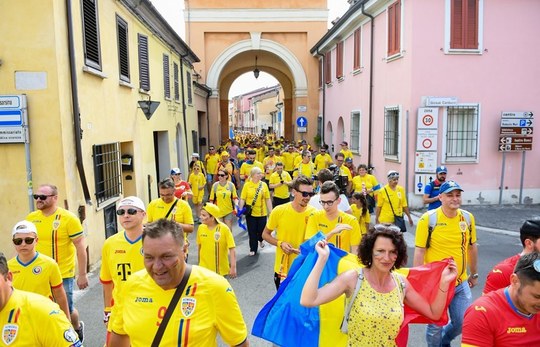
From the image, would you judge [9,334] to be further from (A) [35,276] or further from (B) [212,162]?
(B) [212,162]

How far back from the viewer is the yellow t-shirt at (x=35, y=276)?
4441mm

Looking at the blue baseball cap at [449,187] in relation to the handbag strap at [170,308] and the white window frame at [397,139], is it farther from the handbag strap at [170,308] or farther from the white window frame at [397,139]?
the white window frame at [397,139]

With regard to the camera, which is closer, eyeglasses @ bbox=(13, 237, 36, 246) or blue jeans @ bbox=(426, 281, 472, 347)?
eyeglasses @ bbox=(13, 237, 36, 246)

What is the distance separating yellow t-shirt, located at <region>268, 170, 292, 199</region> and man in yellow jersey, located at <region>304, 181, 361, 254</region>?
566 centimetres

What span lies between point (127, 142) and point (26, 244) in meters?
7.05

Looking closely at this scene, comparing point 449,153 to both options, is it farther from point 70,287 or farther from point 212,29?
point 212,29

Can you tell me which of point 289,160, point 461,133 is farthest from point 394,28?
point 289,160

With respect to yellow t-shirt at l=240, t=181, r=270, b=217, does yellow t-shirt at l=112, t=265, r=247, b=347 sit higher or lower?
higher

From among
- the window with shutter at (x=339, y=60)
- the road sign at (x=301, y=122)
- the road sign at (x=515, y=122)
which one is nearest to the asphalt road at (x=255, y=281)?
the road sign at (x=515, y=122)

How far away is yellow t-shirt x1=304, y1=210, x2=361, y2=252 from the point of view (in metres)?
5.12

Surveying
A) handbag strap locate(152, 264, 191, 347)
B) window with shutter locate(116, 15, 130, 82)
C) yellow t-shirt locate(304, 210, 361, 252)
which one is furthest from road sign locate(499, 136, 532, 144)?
handbag strap locate(152, 264, 191, 347)

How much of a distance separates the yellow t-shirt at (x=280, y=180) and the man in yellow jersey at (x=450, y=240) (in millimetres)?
6115

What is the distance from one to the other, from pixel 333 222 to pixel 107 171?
242 inches

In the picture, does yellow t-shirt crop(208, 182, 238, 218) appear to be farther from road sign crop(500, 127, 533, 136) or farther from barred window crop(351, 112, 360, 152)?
barred window crop(351, 112, 360, 152)
